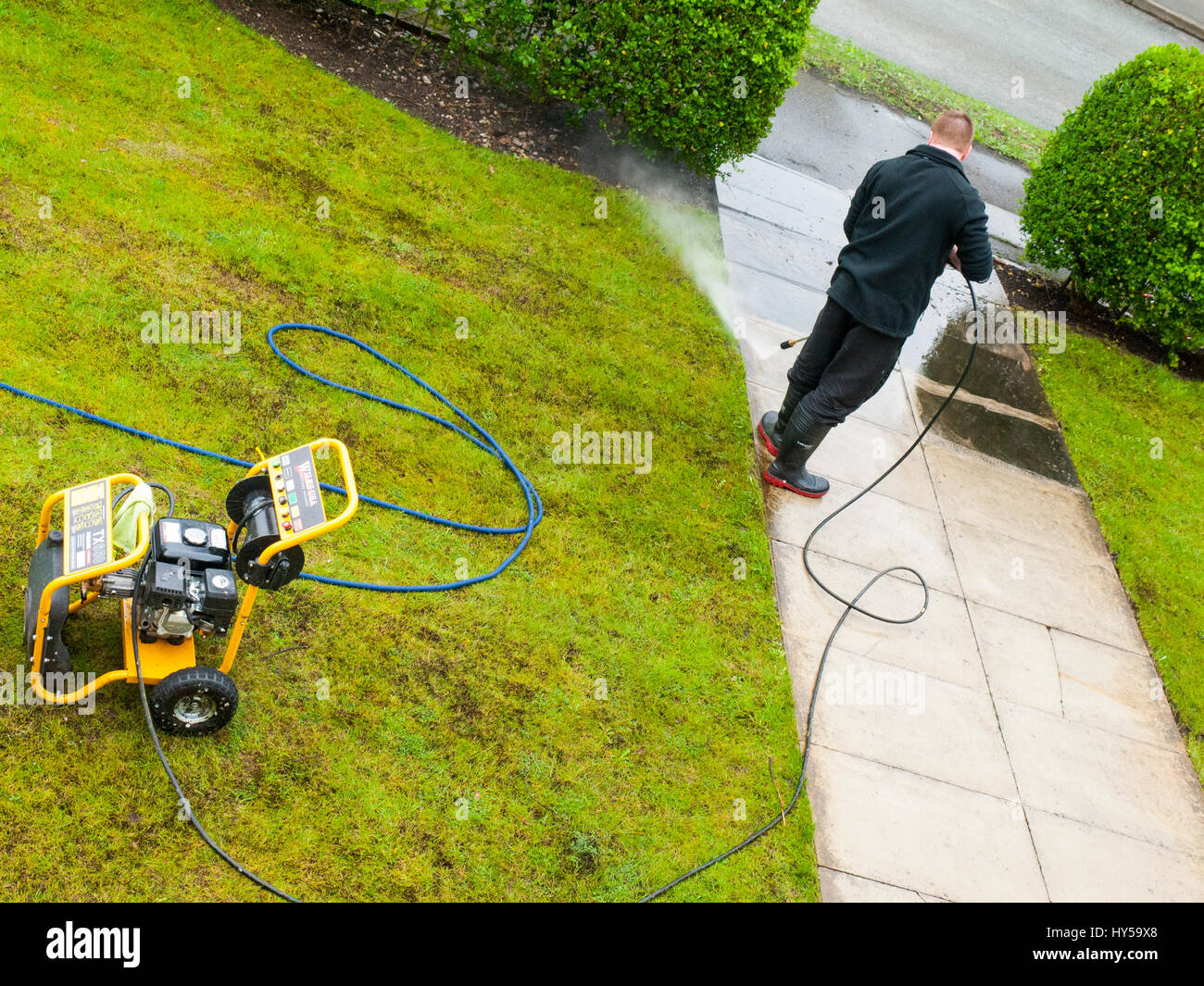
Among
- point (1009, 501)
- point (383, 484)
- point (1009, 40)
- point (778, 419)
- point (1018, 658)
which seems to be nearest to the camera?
point (383, 484)

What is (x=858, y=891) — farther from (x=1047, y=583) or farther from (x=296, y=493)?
(x=296, y=493)

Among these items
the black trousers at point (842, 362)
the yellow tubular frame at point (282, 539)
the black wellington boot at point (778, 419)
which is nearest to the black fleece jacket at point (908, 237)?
the black trousers at point (842, 362)

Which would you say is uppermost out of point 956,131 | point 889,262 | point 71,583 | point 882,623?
point 956,131

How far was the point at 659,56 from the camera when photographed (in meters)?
7.70

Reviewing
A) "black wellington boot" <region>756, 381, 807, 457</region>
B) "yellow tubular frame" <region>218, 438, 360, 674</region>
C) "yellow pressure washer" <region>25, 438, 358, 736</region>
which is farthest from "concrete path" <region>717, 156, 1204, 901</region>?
"yellow pressure washer" <region>25, 438, 358, 736</region>

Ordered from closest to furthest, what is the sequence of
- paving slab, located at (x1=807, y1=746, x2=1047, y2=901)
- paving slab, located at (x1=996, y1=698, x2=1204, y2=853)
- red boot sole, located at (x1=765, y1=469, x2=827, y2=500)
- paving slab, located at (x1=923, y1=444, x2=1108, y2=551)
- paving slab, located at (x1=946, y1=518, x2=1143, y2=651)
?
paving slab, located at (x1=807, y1=746, x2=1047, y2=901) → paving slab, located at (x1=996, y1=698, x2=1204, y2=853) → paving slab, located at (x1=946, y1=518, x2=1143, y2=651) → red boot sole, located at (x1=765, y1=469, x2=827, y2=500) → paving slab, located at (x1=923, y1=444, x2=1108, y2=551)

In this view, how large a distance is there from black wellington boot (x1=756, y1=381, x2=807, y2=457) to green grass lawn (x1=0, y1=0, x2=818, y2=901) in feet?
0.55

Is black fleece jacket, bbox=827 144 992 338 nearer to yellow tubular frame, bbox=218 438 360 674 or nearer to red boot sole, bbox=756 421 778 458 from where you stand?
red boot sole, bbox=756 421 778 458

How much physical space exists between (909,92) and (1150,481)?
597cm

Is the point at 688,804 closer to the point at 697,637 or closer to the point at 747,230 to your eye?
the point at 697,637

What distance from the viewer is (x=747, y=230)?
8555 millimetres

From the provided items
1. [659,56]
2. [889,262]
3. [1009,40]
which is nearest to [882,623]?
[889,262]

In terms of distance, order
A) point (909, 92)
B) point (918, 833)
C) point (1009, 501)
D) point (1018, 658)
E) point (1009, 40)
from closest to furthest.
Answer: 1. point (918, 833)
2. point (1018, 658)
3. point (1009, 501)
4. point (909, 92)
5. point (1009, 40)

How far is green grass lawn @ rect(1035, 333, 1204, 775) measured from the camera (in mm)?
6395
